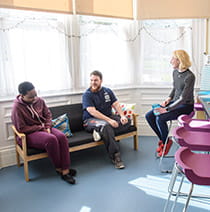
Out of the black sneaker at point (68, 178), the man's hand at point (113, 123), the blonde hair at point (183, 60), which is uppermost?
the blonde hair at point (183, 60)

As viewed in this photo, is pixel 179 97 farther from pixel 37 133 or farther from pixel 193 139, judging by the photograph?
pixel 37 133

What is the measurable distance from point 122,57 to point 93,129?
146cm

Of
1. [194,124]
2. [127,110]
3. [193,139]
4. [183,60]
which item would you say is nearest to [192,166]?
[193,139]

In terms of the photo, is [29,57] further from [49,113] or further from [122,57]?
[122,57]

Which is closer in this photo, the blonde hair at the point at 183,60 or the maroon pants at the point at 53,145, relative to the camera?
the maroon pants at the point at 53,145

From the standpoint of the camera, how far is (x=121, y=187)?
9.75 feet

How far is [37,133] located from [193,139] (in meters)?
1.83

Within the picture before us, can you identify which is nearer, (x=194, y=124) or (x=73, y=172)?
(x=194, y=124)

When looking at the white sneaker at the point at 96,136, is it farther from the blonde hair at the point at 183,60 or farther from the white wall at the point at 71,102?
the blonde hair at the point at 183,60

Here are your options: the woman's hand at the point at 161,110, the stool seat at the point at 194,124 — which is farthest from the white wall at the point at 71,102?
the stool seat at the point at 194,124

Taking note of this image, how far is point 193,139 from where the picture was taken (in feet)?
6.73

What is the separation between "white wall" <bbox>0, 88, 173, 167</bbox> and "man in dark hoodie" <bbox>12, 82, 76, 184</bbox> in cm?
43

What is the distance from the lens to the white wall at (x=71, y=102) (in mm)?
3600

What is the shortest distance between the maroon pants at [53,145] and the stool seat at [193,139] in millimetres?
1488
